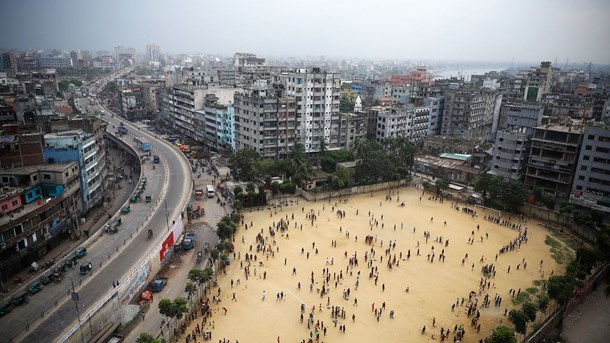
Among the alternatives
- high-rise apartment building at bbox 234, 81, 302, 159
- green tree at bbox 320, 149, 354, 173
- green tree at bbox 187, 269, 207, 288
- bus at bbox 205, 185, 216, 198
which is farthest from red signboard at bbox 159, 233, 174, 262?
A: green tree at bbox 320, 149, 354, 173

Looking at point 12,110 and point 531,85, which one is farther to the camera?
point 531,85

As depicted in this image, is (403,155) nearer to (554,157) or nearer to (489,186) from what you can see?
(489,186)

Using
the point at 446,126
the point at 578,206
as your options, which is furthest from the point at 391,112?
the point at 578,206

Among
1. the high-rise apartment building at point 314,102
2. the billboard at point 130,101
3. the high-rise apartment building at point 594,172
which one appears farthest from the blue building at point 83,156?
the high-rise apartment building at point 594,172

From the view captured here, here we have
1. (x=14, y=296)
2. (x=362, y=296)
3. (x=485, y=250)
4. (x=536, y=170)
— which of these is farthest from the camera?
(x=536, y=170)

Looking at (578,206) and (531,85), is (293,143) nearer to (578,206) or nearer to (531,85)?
(578,206)
